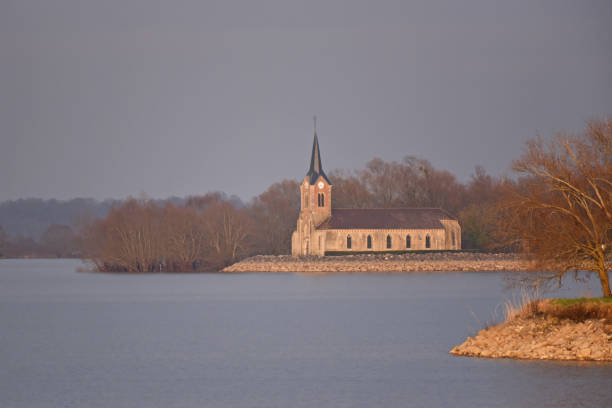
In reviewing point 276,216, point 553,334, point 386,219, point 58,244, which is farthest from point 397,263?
point 58,244

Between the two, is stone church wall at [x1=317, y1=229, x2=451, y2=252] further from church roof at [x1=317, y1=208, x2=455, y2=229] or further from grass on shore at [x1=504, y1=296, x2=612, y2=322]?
grass on shore at [x1=504, y1=296, x2=612, y2=322]

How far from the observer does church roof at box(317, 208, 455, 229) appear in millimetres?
88000

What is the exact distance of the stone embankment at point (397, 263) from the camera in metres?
82.8

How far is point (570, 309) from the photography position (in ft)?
77.8

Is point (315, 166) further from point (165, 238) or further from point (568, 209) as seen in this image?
point (568, 209)

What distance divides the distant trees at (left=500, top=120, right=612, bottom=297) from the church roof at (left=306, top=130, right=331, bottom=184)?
6601cm

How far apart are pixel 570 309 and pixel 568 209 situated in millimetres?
3651

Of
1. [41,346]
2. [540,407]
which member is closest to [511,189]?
[540,407]

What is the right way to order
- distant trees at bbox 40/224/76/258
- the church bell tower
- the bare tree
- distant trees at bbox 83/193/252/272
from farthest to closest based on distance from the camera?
distant trees at bbox 40/224/76/258 < the bare tree < the church bell tower < distant trees at bbox 83/193/252/272

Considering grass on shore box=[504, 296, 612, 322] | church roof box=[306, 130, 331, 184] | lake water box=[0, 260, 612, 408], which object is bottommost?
lake water box=[0, 260, 612, 408]

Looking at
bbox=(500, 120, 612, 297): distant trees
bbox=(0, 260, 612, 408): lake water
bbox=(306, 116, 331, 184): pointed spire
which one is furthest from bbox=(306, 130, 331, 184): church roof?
bbox=(500, 120, 612, 297): distant trees

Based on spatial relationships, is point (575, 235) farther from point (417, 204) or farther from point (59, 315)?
point (417, 204)

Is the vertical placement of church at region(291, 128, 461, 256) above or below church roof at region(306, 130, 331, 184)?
below

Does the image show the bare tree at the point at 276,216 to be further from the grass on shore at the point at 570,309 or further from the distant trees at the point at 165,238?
the grass on shore at the point at 570,309
